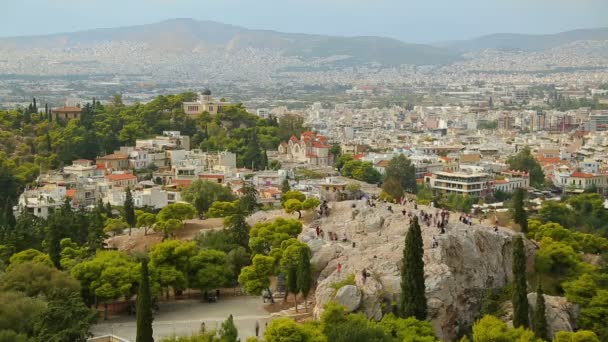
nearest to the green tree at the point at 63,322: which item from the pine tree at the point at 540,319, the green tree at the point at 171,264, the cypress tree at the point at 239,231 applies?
the green tree at the point at 171,264

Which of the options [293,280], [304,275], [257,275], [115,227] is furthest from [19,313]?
[115,227]

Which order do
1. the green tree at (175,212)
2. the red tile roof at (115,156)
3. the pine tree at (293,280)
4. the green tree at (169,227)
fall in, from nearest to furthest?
1. the pine tree at (293,280)
2. the green tree at (169,227)
3. the green tree at (175,212)
4. the red tile roof at (115,156)

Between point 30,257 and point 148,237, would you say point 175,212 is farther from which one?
point 30,257

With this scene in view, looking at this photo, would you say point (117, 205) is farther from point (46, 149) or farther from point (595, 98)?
point (595, 98)

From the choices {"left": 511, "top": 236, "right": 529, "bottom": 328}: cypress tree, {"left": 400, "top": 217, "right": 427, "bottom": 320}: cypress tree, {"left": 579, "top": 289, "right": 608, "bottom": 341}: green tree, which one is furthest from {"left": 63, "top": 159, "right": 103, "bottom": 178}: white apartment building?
{"left": 579, "top": 289, "right": 608, "bottom": 341}: green tree

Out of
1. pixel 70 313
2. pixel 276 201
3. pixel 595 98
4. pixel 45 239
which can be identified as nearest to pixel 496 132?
pixel 595 98

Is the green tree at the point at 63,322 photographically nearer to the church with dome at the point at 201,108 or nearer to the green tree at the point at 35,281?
the green tree at the point at 35,281

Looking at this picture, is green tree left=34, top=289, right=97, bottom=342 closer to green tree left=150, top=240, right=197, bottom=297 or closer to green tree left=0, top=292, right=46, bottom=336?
green tree left=0, top=292, right=46, bottom=336
